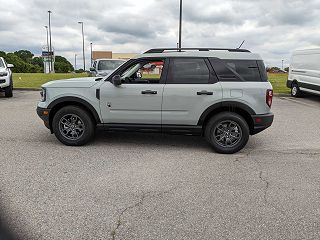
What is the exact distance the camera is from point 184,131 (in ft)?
17.6

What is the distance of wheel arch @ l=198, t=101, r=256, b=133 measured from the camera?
5.18m

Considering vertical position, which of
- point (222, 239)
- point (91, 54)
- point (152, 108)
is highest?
point (91, 54)

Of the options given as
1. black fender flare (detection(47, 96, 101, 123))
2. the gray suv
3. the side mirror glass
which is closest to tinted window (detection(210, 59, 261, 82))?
the gray suv

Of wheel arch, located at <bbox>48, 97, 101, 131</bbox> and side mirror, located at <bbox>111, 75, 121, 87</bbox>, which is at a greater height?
side mirror, located at <bbox>111, 75, 121, 87</bbox>

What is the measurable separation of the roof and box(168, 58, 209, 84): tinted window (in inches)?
4.5

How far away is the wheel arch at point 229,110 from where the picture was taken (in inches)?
204

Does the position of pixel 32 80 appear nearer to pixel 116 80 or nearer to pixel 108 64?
pixel 108 64

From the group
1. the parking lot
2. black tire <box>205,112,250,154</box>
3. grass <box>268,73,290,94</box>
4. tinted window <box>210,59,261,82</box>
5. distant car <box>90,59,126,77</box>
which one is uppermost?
distant car <box>90,59,126,77</box>

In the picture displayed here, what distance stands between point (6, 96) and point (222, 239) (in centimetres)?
1268

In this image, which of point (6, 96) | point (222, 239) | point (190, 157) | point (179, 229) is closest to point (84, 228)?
Result: point (179, 229)

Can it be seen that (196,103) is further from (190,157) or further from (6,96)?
(6,96)

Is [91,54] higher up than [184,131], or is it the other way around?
[91,54]

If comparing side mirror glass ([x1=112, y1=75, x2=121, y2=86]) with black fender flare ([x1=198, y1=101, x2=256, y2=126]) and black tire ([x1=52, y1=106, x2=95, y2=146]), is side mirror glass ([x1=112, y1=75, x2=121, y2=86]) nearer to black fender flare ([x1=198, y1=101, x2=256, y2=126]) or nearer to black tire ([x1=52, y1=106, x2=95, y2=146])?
black tire ([x1=52, y1=106, x2=95, y2=146])

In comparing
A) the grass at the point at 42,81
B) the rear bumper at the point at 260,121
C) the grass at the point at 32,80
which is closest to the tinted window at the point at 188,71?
the grass at the point at 42,81
